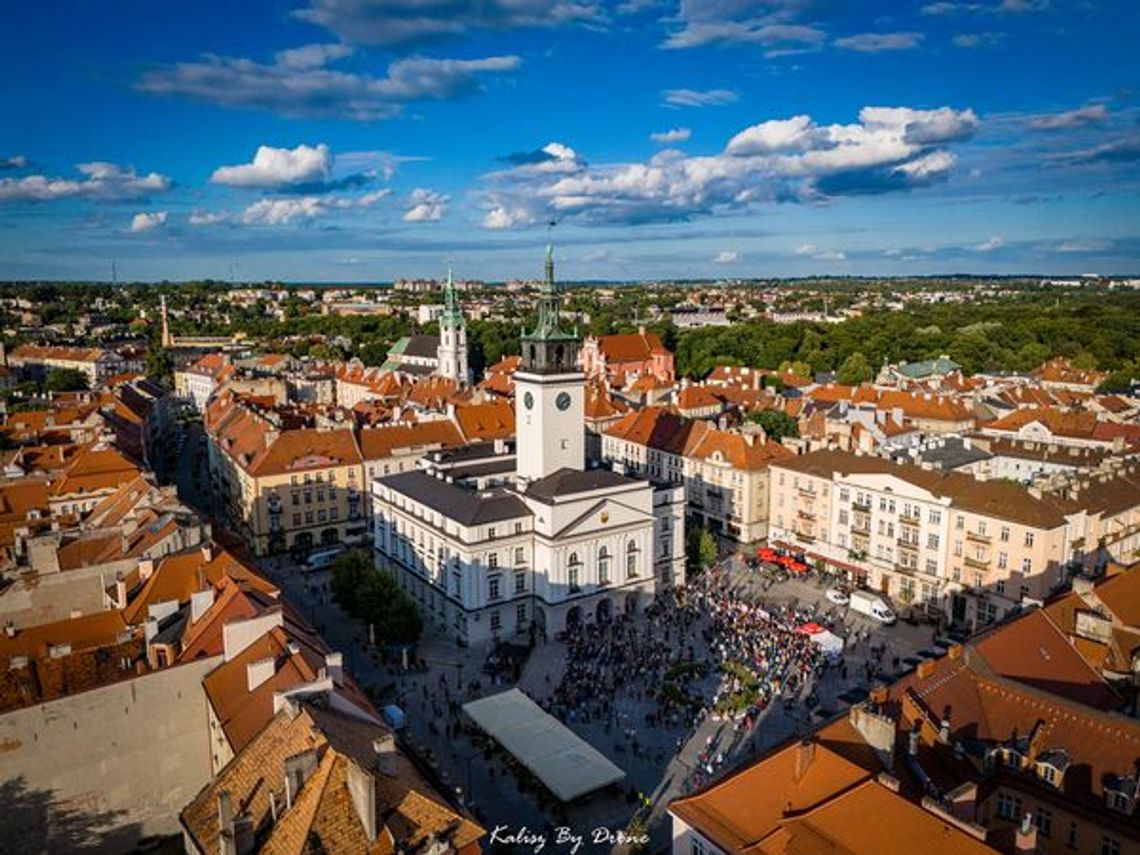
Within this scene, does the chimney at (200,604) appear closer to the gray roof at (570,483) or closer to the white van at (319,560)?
the gray roof at (570,483)

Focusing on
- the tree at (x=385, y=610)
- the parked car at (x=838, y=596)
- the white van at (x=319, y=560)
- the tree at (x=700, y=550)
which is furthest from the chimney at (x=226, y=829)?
the parked car at (x=838, y=596)

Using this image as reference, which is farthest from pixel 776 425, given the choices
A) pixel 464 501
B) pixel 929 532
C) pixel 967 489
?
pixel 464 501

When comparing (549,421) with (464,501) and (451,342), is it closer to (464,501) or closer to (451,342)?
(464,501)

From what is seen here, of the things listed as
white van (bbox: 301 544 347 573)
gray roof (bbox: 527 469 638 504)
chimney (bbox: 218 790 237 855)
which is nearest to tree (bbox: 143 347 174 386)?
white van (bbox: 301 544 347 573)

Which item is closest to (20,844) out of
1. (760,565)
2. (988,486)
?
(760,565)

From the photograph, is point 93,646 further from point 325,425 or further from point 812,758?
point 325,425

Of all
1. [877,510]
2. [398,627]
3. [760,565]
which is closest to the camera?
[398,627]
